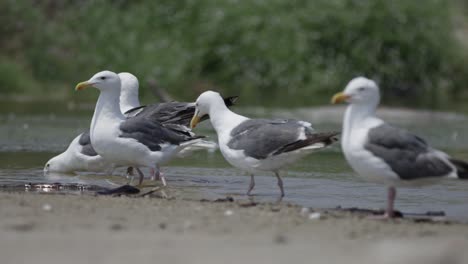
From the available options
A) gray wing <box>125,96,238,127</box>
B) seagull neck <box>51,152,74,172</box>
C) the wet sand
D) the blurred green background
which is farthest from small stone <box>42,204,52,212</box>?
the blurred green background

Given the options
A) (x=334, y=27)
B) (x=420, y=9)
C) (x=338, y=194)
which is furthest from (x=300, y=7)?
(x=338, y=194)

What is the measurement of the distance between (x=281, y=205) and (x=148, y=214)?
157cm

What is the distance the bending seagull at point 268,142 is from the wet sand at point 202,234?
69 cm

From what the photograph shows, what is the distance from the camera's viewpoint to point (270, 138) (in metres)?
9.39

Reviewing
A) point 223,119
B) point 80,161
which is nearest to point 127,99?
point 80,161

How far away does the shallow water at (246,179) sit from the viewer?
9.78m

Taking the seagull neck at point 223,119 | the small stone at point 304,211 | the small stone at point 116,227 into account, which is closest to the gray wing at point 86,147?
the seagull neck at point 223,119

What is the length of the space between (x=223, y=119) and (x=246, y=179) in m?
1.49

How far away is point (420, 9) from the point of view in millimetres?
28578

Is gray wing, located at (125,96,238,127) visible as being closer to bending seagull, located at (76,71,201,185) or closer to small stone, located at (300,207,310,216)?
bending seagull, located at (76,71,201,185)

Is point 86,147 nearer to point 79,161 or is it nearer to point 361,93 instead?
point 79,161

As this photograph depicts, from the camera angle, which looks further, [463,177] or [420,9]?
[420,9]

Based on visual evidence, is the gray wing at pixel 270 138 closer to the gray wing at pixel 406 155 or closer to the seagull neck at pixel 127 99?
the gray wing at pixel 406 155

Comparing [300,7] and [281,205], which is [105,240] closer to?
[281,205]
